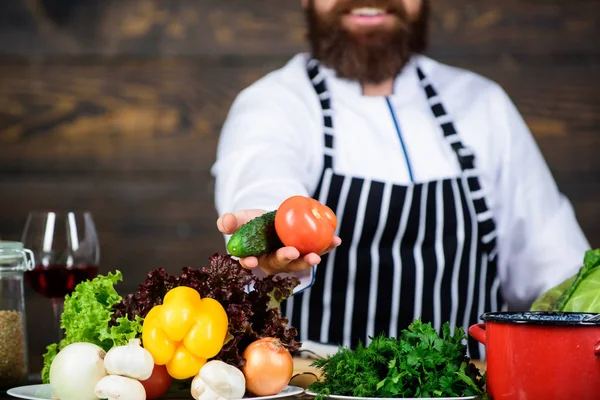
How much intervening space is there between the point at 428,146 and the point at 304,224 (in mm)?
1021

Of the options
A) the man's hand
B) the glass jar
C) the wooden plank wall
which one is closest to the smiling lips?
the wooden plank wall

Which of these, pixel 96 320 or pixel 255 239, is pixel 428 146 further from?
pixel 96 320

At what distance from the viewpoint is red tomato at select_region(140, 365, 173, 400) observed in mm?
961

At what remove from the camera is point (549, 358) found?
2.76 ft

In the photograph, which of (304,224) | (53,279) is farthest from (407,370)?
(53,279)

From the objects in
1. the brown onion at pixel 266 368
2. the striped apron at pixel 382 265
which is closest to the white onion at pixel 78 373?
the brown onion at pixel 266 368

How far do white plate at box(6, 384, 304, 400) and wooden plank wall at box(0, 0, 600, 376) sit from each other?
110 cm

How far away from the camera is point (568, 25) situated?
7.13ft

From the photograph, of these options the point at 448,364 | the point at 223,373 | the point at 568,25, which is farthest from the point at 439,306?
the point at 223,373

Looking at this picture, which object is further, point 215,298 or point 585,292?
point 585,292

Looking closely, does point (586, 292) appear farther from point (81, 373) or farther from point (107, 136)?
point (107, 136)

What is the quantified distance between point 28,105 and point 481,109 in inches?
46.7

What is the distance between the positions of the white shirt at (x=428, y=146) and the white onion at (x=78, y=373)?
3.49 ft

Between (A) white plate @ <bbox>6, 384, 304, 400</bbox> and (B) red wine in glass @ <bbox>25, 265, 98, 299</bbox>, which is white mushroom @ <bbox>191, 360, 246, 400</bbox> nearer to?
(A) white plate @ <bbox>6, 384, 304, 400</bbox>
